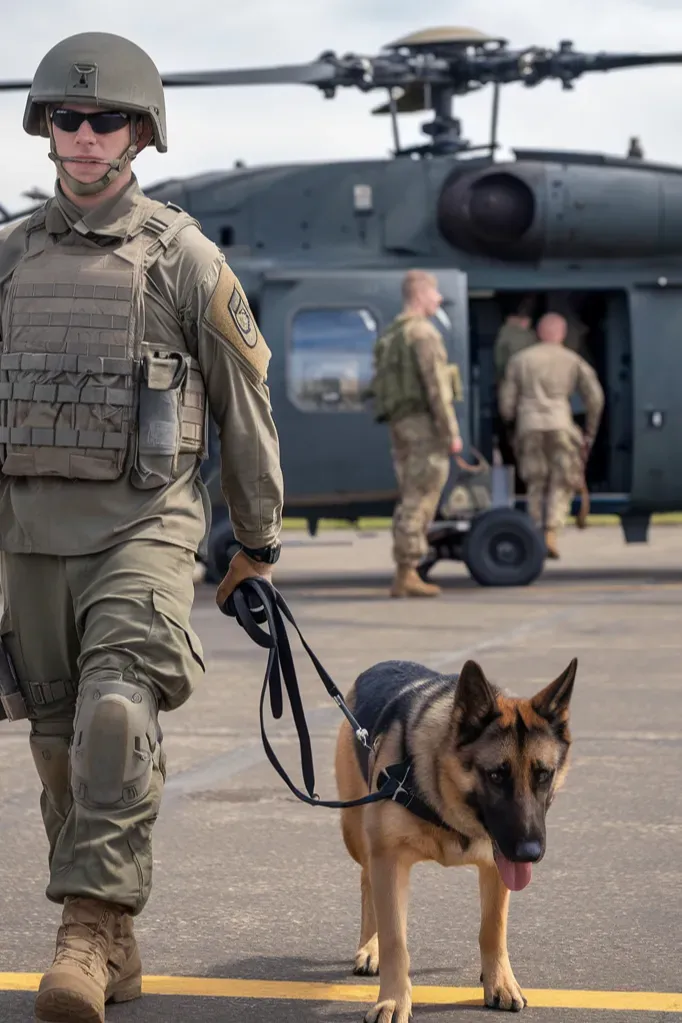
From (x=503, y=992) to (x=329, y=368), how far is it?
36.0 feet

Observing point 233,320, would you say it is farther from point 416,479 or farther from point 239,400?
point 416,479

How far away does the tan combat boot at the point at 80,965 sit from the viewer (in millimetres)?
3625

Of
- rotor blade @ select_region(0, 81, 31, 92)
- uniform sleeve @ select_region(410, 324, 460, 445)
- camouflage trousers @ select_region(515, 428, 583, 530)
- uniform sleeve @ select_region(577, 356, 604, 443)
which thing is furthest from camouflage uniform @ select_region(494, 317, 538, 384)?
rotor blade @ select_region(0, 81, 31, 92)

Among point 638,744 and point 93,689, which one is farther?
point 638,744

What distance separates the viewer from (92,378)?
158 inches

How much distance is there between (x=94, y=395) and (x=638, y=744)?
13.2 feet

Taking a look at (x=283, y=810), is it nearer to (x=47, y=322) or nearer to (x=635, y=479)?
(x=47, y=322)

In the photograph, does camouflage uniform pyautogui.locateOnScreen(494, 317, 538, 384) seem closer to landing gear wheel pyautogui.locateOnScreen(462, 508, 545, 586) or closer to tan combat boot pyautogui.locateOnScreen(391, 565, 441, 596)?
landing gear wheel pyautogui.locateOnScreen(462, 508, 545, 586)

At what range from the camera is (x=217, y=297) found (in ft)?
13.4

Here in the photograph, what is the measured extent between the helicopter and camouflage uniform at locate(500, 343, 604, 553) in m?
0.29

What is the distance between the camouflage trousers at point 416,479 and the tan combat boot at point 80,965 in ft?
32.3

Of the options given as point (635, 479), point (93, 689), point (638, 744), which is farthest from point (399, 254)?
point (93, 689)

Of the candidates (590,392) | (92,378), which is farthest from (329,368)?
(92,378)

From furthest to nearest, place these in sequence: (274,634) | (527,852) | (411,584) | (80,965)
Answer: (411,584), (274,634), (80,965), (527,852)
